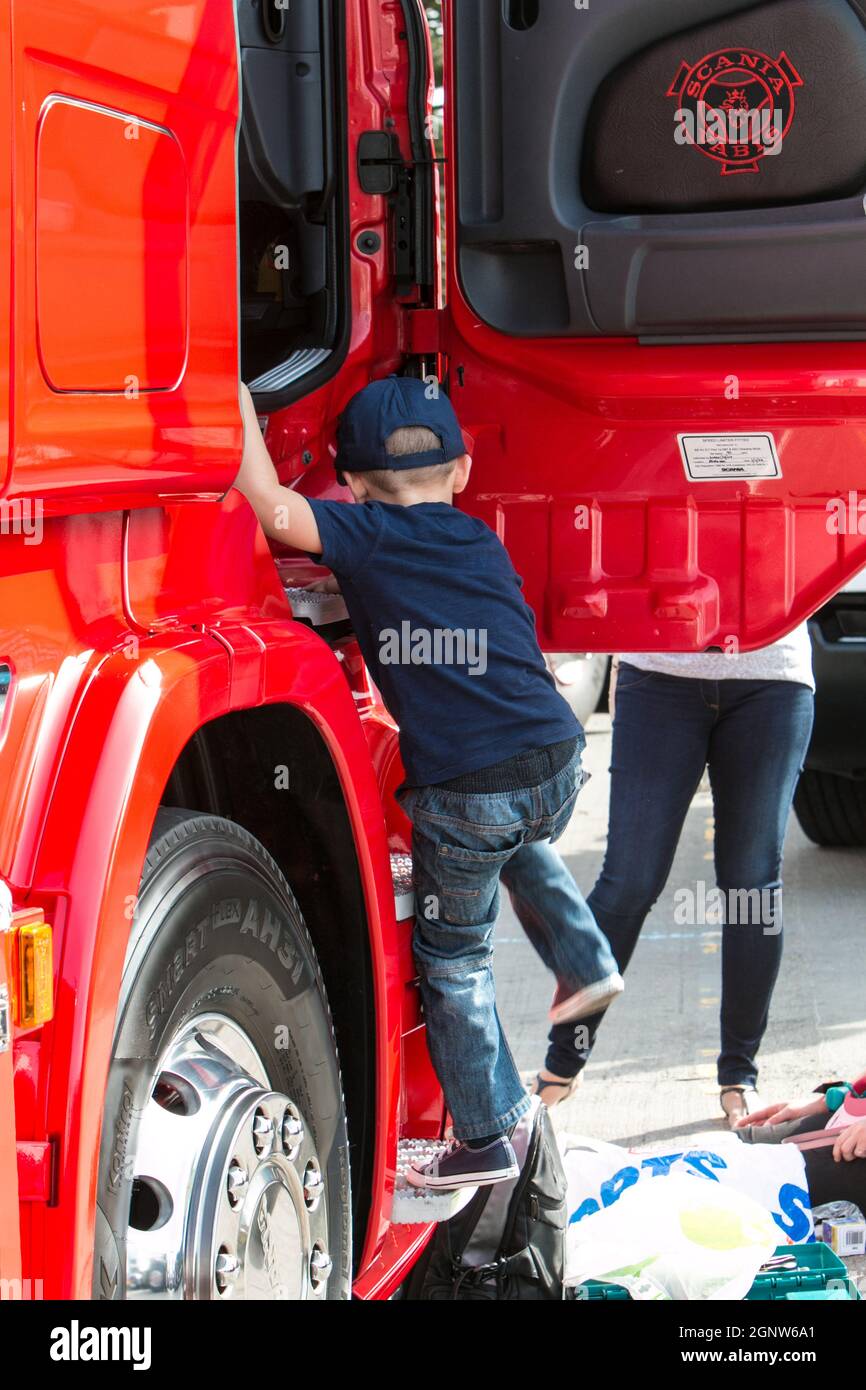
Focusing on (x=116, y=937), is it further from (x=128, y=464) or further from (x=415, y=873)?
(x=415, y=873)

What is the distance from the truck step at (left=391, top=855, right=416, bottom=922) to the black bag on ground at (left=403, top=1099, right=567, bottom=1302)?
0.42 m

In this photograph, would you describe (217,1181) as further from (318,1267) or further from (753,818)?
(753,818)

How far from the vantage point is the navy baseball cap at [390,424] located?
2498 millimetres

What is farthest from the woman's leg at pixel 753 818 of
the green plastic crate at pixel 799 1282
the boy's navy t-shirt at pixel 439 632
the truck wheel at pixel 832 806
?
the truck wheel at pixel 832 806

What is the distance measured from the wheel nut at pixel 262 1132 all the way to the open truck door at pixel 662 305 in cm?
115

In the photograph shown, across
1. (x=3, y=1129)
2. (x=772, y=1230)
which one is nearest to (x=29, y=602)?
(x=3, y=1129)

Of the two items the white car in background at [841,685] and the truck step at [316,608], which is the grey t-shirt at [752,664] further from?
the white car in background at [841,685]

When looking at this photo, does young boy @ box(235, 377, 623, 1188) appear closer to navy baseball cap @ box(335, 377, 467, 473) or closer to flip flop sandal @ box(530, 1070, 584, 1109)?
navy baseball cap @ box(335, 377, 467, 473)

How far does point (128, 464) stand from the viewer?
1.69 meters

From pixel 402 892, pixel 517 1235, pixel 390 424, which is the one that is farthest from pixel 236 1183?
pixel 390 424

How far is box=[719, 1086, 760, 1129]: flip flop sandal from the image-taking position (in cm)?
397

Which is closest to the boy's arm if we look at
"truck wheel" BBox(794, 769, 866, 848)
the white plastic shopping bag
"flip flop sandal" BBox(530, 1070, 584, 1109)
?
the white plastic shopping bag

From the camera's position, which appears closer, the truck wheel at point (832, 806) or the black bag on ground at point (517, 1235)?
the black bag on ground at point (517, 1235)
